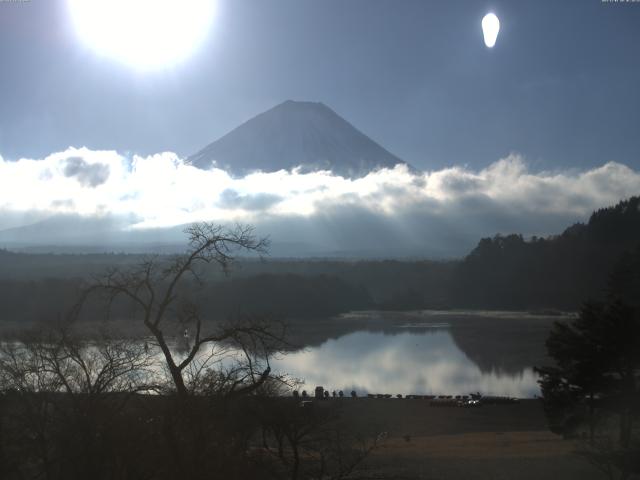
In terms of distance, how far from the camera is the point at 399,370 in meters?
21.8

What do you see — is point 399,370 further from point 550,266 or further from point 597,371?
point 550,266


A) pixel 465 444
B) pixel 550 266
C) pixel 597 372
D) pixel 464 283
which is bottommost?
pixel 465 444

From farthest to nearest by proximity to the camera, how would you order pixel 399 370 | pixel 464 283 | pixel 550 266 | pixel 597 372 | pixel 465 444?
pixel 464 283 < pixel 550 266 < pixel 399 370 < pixel 465 444 < pixel 597 372

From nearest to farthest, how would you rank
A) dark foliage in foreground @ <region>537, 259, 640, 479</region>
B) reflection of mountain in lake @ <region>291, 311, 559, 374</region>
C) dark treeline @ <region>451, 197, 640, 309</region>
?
dark foliage in foreground @ <region>537, 259, 640, 479</region> → reflection of mountain in lake @ <region>291, 311, 559, 374</region> → dark treeline @ <region>451, 197, 640, 309</region>

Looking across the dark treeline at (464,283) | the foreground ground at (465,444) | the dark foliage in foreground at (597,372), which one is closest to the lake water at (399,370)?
the foreground ground at (465,444)

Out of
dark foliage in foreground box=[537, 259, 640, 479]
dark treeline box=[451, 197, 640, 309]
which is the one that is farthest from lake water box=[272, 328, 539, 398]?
dark treeline box=[451, 197, 640, 309]

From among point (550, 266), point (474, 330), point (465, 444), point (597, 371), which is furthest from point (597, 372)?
point (550, 266)

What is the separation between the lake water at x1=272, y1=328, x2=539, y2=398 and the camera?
18812 mm

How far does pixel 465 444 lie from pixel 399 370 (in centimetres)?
1036

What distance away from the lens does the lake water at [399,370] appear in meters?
18.8

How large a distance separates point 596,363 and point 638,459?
2635 mm

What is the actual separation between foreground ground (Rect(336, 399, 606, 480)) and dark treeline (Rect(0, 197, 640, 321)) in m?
22.5

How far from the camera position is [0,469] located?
3.82m

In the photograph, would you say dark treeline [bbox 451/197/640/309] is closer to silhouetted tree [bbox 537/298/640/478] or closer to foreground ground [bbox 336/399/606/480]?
foreground ground [bbox 336/399/606/480]
